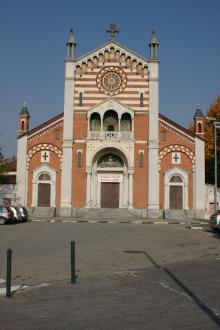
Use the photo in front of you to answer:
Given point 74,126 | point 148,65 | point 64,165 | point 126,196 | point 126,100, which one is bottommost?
point 126,196

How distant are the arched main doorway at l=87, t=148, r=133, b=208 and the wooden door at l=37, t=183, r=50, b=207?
4216 millimetres

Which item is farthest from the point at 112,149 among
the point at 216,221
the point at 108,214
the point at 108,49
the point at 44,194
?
the point at 216,221

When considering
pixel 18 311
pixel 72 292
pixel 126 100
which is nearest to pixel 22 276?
pixel 72 292

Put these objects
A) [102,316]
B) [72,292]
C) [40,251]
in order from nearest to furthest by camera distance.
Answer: [102,316], [72,292], [40,251]

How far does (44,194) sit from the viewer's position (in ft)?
135

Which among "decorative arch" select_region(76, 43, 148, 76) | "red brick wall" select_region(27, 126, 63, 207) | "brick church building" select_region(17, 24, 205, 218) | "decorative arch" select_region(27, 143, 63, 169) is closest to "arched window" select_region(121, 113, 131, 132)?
"brick church building" select_region(17, 24, 205, 218)

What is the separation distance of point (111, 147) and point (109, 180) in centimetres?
324

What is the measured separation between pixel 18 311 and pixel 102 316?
5.49 feet

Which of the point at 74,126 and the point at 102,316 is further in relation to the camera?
the point at 74,126

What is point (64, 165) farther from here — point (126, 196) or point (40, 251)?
point (40, 251)

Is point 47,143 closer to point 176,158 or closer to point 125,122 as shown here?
point 125,122

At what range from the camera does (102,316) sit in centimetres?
776

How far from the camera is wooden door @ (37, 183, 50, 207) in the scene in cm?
4109

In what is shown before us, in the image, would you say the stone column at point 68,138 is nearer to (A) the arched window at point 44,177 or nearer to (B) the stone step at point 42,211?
(B) the stone step at point 42,211
